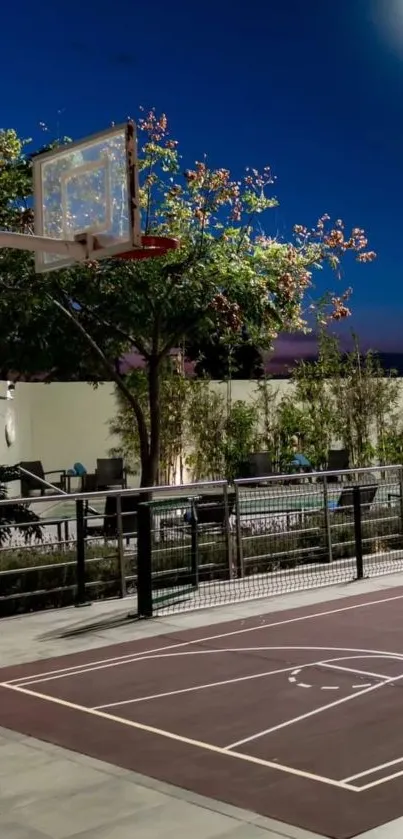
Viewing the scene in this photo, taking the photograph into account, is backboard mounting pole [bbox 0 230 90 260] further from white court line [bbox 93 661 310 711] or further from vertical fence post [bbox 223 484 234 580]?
vertical fence post [bbox 223 484 234 580]

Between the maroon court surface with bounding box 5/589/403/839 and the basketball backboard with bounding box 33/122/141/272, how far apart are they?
114 inches

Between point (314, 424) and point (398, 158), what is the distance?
1600 centimetres

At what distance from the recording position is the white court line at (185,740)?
4.83 metres

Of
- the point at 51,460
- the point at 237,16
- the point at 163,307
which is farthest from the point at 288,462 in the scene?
the point at 237,16

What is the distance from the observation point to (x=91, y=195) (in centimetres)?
713

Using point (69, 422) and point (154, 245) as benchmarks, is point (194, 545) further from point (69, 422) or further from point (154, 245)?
point (69, 422)

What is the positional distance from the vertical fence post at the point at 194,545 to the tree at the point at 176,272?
3.68 metres

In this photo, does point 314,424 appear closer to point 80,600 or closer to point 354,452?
point 354,452

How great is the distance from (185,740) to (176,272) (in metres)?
8.92

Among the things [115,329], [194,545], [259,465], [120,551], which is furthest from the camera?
[259,465]

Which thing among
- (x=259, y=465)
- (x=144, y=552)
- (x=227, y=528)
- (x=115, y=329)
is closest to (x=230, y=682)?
(x=144, y=552)

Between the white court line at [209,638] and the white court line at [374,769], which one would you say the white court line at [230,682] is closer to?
the white court line at [209,638]

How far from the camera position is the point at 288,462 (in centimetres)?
2506

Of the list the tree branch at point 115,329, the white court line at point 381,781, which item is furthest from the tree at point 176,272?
the white court line at point 381,781
